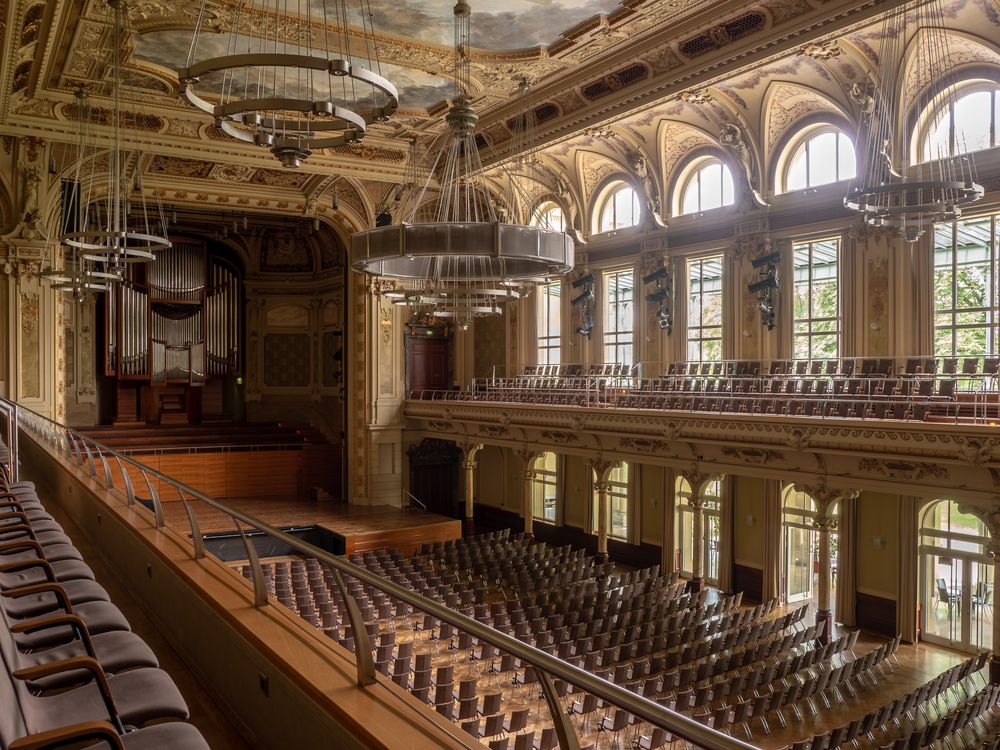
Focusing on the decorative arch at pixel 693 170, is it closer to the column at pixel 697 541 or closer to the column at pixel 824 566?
the column at pixel 697 541

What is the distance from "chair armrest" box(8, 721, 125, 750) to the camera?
1870 mm

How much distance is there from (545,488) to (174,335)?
38.7 feet

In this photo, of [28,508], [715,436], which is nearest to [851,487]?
[715,436]

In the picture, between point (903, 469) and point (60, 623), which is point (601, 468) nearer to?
point (903, 469)

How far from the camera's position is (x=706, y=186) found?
17.4 m

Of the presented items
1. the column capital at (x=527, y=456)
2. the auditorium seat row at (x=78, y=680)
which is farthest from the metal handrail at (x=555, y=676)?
the column capital at (x=527, y=456)

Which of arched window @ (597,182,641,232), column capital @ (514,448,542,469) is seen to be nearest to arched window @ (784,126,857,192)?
arched window @ (597,182,641,232)

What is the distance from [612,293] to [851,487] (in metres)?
8.94

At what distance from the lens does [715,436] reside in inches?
528

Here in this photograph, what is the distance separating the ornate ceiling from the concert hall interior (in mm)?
75

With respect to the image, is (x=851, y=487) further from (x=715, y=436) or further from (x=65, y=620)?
(x=65, y=620)

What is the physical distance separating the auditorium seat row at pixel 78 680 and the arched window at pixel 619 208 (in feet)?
54.8

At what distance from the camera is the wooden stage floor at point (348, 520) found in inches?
711

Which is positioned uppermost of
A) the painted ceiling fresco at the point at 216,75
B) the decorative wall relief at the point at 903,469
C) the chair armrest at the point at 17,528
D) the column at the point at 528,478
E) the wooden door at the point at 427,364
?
the painted ceiling fresco at the point at 216,75
